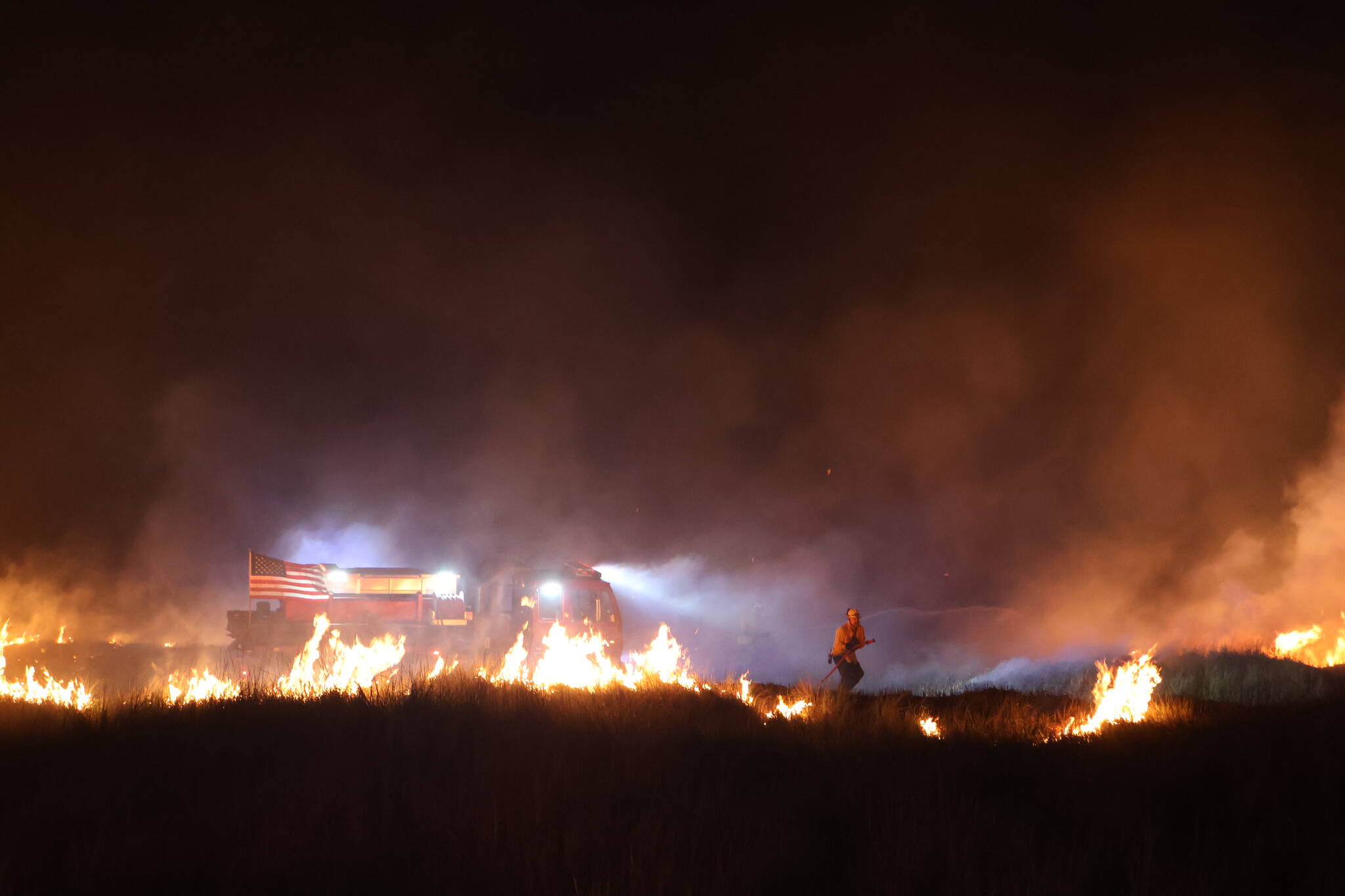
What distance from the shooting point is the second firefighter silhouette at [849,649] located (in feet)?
40.8

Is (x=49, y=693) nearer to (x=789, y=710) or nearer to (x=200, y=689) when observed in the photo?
(x=200, y=689)

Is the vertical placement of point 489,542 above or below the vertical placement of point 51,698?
above

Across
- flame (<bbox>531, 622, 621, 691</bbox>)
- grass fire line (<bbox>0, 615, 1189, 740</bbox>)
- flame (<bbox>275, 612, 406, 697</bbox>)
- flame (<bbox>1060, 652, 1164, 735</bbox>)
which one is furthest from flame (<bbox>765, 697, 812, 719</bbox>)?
flame (<bbox>275, 612, 406, 697</bbox>)

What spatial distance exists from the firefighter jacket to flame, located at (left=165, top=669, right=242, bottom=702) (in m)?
7.67

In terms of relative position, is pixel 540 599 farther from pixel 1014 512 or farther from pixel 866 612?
pixel 1014 512

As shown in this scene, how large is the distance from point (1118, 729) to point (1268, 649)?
10.2 metres

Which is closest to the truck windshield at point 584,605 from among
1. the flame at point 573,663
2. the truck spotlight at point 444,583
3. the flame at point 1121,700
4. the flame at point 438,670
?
the flame at point 573,663

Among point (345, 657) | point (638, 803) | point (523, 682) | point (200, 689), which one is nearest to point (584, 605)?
point (345, 657)

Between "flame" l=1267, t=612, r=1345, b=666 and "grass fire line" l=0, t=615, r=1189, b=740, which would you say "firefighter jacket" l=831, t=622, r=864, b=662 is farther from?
"flame" l=1267, t=612, r=1345, b=666

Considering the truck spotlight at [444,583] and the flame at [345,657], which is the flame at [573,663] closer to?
the flame at [345,657]

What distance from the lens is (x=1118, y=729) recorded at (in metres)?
8.62

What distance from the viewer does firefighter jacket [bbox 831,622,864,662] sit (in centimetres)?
1284

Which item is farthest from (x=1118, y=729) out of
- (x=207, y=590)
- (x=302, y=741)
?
(x=207, y=590)

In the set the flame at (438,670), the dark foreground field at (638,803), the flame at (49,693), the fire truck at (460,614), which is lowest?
the dark foreground field at (638,803)
